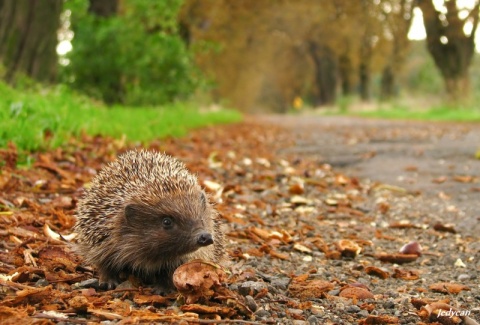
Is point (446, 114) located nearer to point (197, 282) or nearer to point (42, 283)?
point (197, 282)

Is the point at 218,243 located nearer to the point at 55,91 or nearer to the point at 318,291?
the point at 318,291

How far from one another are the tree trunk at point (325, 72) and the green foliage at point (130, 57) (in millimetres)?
39567

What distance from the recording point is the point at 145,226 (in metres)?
3.93

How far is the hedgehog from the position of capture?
382 cm

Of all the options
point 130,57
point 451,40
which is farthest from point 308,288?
point 451,40

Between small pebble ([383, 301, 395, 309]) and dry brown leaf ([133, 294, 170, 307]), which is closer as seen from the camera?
dry brown leaf ([133, 294, 170, 307])

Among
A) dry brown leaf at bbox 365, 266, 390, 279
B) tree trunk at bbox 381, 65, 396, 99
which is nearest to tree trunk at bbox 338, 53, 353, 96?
tree trunk at bbox 381, 65, 396, 99

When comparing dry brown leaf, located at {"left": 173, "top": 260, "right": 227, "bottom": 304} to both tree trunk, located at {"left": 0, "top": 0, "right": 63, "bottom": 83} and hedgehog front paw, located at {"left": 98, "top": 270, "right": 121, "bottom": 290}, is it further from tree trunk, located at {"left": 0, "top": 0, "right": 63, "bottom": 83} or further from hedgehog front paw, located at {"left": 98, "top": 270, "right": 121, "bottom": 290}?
tree trunk, located at {"left": 0, "top": 0, "right": 63, "bottom": 83}

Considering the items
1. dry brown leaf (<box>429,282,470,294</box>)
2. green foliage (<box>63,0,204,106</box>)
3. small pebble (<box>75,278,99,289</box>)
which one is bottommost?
dry brown leaf (<box>429,282,470,294</box>)

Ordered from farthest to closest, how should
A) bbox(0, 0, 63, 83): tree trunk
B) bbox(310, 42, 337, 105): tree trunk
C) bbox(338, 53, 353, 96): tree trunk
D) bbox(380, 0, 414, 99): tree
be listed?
bbox(310, 42, 337, 105): tree trunk
bbox(338, 53, 353, 96): tree trunk
bbox(380, 0, 414, 99): tree
bbox(0, 0, 63, 83): tree trunk

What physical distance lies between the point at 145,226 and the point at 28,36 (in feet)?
31.0

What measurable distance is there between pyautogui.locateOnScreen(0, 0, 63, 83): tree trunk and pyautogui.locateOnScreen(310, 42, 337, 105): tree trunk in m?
46.7

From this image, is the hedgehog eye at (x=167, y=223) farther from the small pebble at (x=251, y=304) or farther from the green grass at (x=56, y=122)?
the green grass at (x=56, y=122)

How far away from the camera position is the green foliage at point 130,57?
17.6 metres
